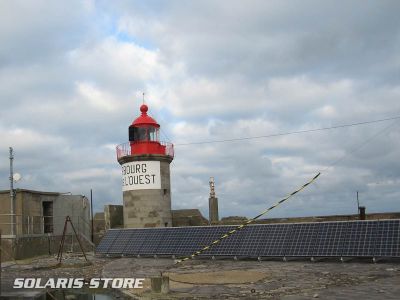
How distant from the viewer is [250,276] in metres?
14.0

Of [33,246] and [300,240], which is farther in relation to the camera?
[33,246]

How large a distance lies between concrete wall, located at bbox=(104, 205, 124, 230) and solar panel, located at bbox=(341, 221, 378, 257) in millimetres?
20008

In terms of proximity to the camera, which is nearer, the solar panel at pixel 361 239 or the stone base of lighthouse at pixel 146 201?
the solar panel at pixel 361 239

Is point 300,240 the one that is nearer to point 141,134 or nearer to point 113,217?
point 141,134

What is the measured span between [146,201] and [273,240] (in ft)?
37.3

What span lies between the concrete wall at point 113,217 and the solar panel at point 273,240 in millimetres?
16680

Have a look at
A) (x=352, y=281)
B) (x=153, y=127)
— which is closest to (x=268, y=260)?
(x=352, y=281)

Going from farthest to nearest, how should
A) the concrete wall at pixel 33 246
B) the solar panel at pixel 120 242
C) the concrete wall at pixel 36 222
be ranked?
the concrete wall at pixel 36 222 < the concrete wall at pixel 33 246 < the solar panel at pixel 120 242

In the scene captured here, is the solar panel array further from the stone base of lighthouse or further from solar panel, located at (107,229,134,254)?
the stone base of lighthouse

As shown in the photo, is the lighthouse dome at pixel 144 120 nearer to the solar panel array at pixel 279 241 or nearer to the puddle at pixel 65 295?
the solar panel array at pixel 279 241

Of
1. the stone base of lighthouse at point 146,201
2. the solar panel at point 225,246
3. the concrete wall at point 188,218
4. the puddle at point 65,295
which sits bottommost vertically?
the puddle at point 65,295

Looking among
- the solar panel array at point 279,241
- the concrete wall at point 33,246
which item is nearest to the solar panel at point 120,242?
the solar panel array at point 279,241

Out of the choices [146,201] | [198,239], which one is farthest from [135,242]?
[146,201]

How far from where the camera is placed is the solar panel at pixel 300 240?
56.9ft
